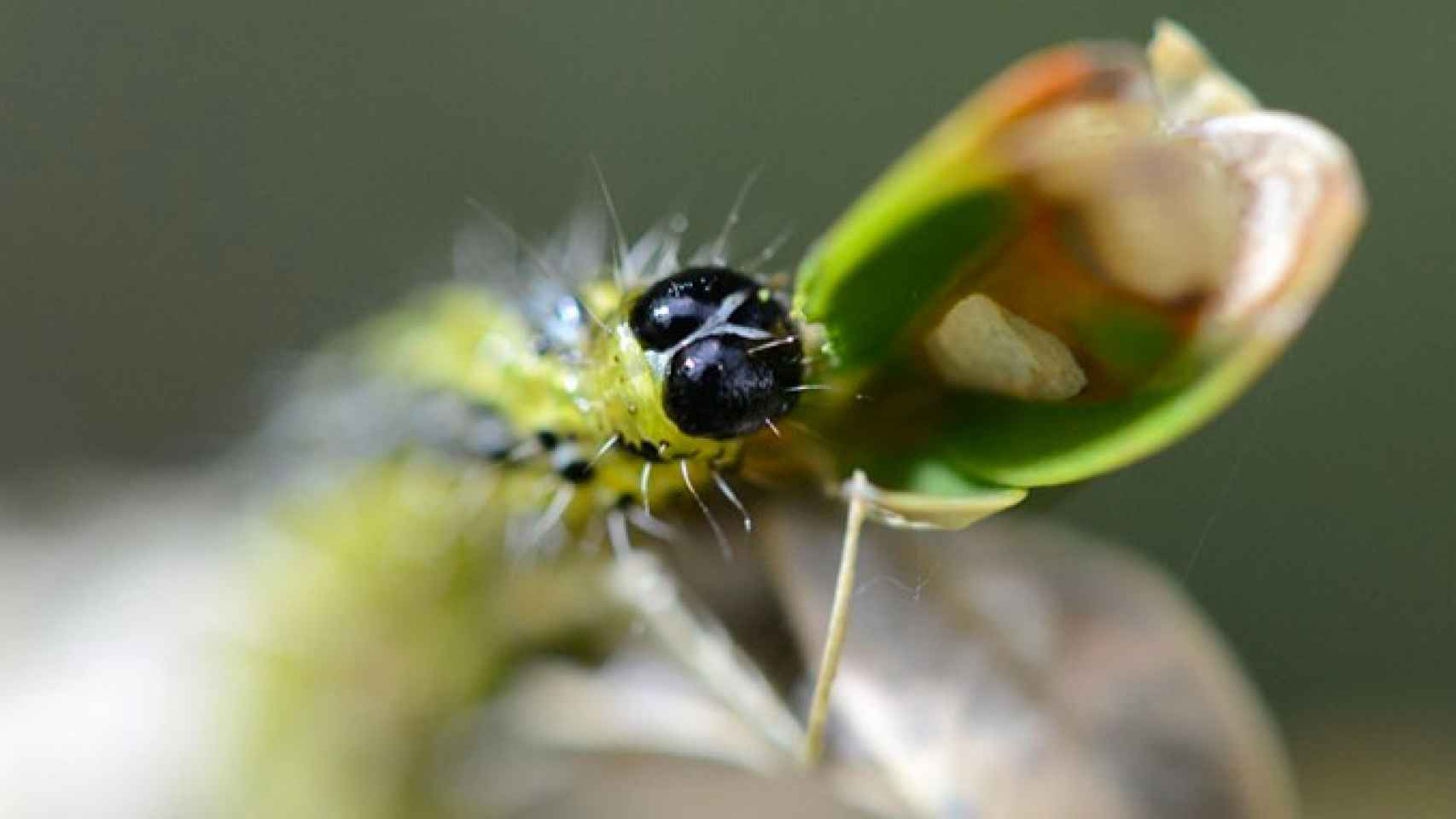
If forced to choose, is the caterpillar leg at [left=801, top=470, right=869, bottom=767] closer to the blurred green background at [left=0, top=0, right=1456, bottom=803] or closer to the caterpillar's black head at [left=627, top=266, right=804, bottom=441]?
the caterpillar's black head at [left=627, top=266, right=804, bottom=441]

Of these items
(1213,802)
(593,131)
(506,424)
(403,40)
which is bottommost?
(1213,802)

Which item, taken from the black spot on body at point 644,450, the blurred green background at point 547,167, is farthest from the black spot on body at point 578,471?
the blurred green background at point 547,167

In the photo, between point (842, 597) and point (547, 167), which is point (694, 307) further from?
point (547, 167)

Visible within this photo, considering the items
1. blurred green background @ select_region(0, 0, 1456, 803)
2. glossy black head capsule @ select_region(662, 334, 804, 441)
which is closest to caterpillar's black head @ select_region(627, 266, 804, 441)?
glossy black head capsule @ select_region(662, 334, 804, 441)

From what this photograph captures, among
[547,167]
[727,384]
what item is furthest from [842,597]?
[547,167]

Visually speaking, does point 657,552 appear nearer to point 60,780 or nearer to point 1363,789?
point 60,780

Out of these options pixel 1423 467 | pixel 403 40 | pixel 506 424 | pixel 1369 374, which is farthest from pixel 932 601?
pixel 403 40

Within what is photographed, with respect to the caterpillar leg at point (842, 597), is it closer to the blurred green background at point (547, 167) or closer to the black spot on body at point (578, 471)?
the black spot on body at point (578, 471)
